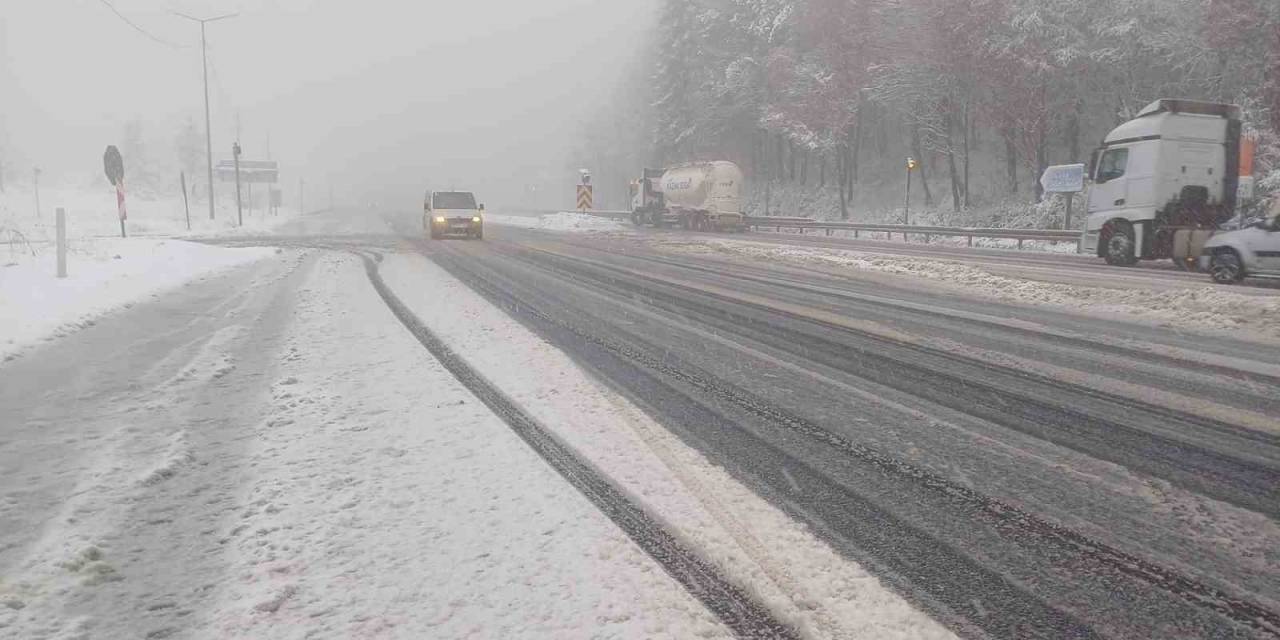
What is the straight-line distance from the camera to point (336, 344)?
20.8 feet

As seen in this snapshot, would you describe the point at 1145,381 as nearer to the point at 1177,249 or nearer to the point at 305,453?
the point at 305,453

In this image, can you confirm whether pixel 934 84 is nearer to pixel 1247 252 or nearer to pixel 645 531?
pixel 1247 252

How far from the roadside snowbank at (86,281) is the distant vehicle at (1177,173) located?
60.1 feet

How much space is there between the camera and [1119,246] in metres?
15.2

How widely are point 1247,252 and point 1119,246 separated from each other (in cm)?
387

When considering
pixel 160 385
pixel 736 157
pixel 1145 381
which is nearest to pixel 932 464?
pixel 1145 381

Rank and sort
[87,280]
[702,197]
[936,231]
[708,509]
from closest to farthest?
[708,509] < [87,280] < [936,231] < [702,197]

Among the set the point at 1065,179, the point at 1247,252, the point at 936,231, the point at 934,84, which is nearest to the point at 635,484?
the point at 1247,252

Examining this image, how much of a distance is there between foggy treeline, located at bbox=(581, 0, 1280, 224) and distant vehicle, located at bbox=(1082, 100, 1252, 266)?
29.9 feet

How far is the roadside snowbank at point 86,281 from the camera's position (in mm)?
6945

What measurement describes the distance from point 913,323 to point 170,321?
8.41 m

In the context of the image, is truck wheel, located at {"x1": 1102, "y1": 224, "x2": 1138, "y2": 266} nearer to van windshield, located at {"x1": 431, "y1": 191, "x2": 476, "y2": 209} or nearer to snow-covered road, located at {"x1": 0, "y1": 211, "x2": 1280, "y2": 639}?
snow-covered road, located at {"x1": 0, "y1": 211, "x2": 1280, "y2": 639}

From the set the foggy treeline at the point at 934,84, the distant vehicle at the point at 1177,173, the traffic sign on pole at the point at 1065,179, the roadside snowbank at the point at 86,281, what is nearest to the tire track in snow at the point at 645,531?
the roadside snowbank at the point at 86,281

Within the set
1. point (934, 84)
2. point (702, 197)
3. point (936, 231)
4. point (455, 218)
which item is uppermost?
point (934, 84)
